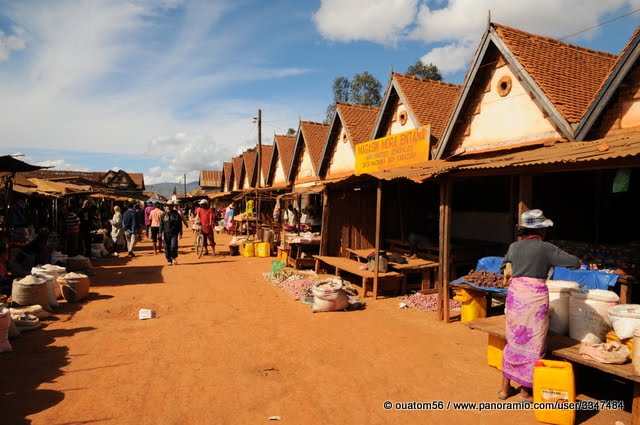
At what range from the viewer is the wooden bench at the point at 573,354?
3.74 metres

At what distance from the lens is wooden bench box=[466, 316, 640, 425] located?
374cm

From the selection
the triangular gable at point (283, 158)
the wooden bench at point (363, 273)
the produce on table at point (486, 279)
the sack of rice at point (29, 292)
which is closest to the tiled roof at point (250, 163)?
the triangular gable at point (283, 158)

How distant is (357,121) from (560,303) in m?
13.5

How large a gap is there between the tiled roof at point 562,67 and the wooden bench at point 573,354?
5106 mm

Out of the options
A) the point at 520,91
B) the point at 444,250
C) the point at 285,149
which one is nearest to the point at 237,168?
the point at 285,149

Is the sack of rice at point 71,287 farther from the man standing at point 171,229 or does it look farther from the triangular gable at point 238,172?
the triangular gable at point 238,172

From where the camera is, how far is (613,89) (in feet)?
24.0

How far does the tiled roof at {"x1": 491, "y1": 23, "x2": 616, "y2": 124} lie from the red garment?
10955 mm

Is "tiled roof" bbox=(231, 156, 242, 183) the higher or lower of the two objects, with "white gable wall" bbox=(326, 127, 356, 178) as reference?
higher

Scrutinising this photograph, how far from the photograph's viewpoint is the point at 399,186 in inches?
509

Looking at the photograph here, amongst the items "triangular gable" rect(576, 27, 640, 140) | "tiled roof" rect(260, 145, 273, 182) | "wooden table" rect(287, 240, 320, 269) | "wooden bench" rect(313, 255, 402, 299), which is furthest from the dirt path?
"tiled roof" rect(260, 145, 273, 182)

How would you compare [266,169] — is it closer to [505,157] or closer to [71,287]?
[71,287]

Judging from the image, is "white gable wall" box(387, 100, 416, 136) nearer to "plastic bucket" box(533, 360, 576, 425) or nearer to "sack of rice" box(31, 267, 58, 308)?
"plastic bucket" box(533, 360, 576, 425)

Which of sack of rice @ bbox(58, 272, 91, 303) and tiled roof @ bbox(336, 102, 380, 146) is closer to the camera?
sack of rice @ bbox(58, 272, 91, 303)
